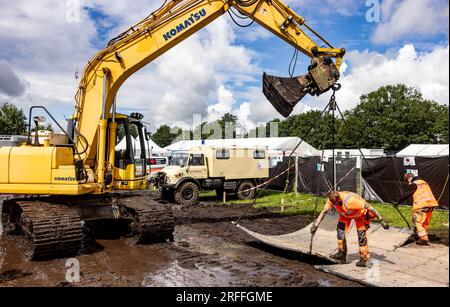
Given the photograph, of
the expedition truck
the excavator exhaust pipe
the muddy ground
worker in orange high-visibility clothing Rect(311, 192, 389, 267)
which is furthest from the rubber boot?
the expedition truck

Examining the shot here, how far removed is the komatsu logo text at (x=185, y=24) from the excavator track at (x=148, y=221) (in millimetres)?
3847

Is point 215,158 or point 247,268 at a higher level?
point 215,158

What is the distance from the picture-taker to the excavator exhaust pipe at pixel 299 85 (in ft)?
25.1

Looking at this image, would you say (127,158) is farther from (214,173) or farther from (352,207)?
(214,173)

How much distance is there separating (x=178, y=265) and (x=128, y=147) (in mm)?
3247

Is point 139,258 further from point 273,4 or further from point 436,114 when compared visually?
point 436,114

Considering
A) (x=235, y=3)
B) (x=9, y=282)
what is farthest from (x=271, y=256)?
(x=235, y=3)

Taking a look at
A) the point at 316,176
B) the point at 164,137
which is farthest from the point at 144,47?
the point at 164,137

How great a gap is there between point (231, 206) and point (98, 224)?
6.28 meters

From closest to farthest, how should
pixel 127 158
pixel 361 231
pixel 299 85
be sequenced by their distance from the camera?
pixel 361 231 → pixel 299 85 → pixel 127 158

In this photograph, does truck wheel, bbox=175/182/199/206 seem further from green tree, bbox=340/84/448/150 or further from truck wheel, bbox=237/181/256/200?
green tree, bbox=340/84/448/150

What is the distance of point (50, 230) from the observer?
6.92m

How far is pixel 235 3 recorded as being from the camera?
27.9ft
